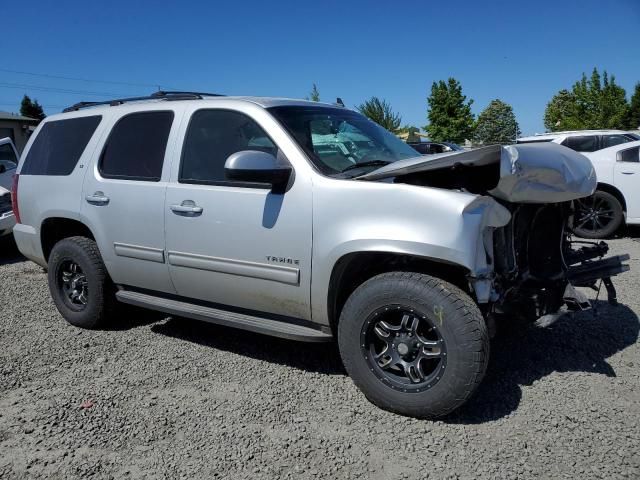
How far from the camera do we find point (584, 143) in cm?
979

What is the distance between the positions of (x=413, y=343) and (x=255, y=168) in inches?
54.1

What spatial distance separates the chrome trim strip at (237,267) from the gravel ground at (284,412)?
0.74 meters

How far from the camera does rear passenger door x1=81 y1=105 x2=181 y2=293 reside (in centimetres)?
400

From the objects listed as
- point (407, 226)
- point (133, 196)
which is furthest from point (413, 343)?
point (133, 196)

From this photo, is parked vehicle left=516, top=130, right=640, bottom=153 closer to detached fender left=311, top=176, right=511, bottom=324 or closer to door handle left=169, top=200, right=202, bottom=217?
detached fender left=311, top=176, right=511, bottom=324

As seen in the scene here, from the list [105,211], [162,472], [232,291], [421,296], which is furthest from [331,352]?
[105,211]

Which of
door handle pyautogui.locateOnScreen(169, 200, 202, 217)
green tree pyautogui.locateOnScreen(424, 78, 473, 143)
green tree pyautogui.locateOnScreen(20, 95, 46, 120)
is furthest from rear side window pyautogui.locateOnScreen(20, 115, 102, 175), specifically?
green tree pyautogui.locateOnScreen(20, 95, 46, 120)

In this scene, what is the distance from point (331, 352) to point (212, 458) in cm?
153

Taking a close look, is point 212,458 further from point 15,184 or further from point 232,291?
point 15,184

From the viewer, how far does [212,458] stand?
109 inches

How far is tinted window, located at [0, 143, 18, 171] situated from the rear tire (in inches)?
384

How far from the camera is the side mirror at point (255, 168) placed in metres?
3.19

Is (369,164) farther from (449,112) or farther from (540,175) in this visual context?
(449,112)

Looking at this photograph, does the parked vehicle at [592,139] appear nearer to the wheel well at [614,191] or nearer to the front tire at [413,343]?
the wheel well at [614,191]
